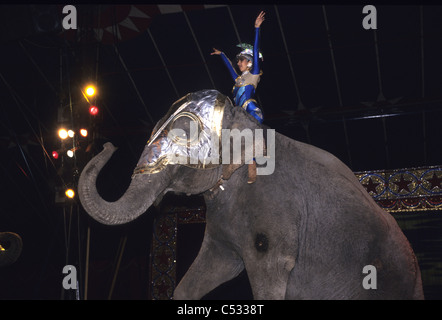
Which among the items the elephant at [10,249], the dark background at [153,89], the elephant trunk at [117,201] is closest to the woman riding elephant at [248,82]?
the elephant trunk at [117,201]

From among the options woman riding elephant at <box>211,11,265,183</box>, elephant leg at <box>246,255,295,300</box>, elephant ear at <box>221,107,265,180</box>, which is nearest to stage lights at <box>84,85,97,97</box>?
woman riding elephant at <box>211,11,265,183</box>

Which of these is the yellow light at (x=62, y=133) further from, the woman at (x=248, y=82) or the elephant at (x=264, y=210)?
the elephant at (x=264, y=210)

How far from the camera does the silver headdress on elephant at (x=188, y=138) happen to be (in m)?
2.23

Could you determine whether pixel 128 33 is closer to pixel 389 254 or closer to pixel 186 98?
pixel 186 98

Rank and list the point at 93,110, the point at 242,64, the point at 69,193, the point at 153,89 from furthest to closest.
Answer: the point at 153,89, the point at 93,110, the point at 69,193, the point at 242,64

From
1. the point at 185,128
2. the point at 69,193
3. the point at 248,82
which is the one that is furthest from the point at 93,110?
the point at 185,128

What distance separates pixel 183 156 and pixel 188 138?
8 cm

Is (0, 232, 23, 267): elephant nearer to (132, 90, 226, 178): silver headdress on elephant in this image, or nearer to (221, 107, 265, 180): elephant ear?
(132, 90, 226, 178): silver headdress on elephant

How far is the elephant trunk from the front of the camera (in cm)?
205

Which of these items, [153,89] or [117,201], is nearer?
[117,201]

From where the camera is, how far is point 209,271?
2389mm

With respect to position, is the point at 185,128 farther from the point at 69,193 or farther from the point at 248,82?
the point at 69,193

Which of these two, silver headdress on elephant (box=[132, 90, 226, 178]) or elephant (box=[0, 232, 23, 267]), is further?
elephant (box=[0, 232, 23, 267])
